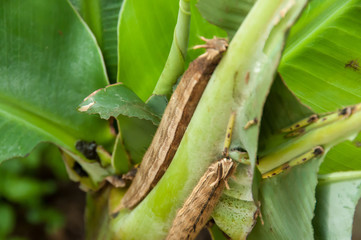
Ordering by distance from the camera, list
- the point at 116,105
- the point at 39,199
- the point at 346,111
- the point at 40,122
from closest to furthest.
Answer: the point at 346,111
the point at 116,105
the point at 40,122
the point at 39,199

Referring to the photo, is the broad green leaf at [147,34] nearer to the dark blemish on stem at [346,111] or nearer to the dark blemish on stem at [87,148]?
the dark blemish on stem at [87,148]

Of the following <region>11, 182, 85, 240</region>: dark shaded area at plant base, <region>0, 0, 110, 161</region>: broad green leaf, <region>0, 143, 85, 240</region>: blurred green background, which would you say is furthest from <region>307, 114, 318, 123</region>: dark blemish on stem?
<region>11, 182, 85, 240</region>: dark shaded area at plant base

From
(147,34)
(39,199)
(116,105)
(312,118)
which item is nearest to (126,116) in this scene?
(116,105)

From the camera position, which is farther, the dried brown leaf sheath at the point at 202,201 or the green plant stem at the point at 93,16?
the green plant stem at the point at 93,16

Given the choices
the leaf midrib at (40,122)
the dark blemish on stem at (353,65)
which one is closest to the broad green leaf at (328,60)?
the dark blemish on stem at (353,65)

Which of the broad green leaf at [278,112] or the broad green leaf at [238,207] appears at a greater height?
the broad green leaf at [278,112]

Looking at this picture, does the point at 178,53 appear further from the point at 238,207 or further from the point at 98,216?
the point at 98,216

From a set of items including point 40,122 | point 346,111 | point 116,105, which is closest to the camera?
point 346,111

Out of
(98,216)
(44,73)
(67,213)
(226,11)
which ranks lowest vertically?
(67,213)
